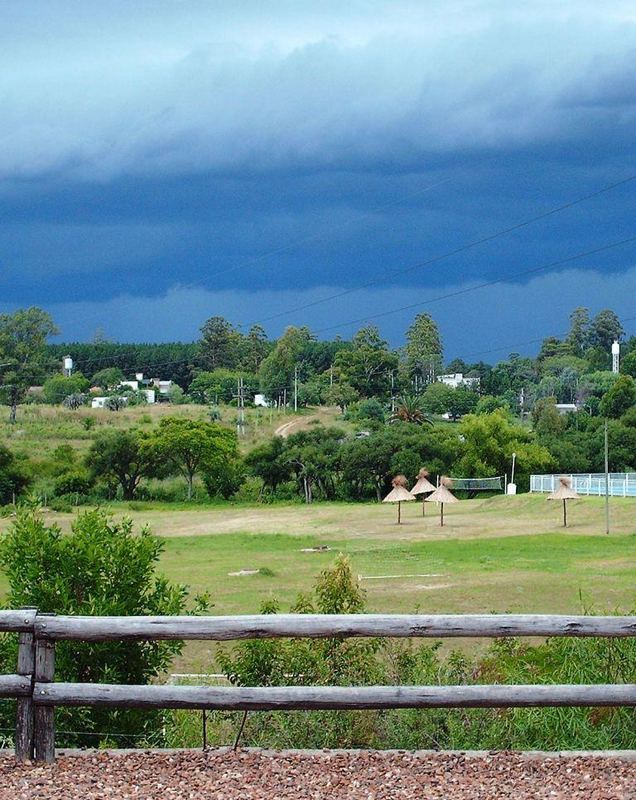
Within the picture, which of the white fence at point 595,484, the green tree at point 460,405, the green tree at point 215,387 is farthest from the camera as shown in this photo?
the green tree at point 215,387

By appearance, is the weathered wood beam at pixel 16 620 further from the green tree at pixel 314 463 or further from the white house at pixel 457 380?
the white house at pixel 457 380

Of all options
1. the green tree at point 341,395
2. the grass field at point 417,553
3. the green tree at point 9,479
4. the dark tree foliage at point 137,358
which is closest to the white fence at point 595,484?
the grass field at point 417,553

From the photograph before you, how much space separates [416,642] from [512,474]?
57736 millimetres

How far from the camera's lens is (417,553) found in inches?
1690

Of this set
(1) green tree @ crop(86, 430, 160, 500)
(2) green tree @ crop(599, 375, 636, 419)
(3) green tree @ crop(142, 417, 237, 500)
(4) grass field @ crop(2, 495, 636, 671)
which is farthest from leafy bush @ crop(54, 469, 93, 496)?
(2) green tree @ crop(599, 375, 636, 419)

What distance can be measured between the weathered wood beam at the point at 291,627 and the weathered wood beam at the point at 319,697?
0.29 m

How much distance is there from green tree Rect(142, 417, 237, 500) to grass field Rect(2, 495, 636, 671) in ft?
19.1

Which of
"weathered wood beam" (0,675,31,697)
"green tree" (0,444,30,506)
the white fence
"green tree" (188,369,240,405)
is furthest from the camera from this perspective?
"green tree" (188,369,240,405)

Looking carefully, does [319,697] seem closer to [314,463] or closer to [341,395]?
[314,463]

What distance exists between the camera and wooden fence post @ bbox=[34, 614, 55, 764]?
6.21 meters

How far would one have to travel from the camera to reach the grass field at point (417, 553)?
97.5 feet

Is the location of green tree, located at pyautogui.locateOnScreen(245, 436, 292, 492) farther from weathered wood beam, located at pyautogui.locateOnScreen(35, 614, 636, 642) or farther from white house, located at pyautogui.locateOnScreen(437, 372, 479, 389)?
weathered wood beam, located at pyautogui.locateOnScreen(35, 614, 636, 642)

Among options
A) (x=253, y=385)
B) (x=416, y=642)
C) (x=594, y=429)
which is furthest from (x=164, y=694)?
(x=253, y=385)

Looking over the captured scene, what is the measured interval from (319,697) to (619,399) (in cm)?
8978
